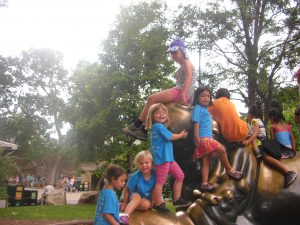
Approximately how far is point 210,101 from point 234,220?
139 centimetres

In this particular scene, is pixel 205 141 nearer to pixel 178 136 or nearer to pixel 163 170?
pixel 178 136

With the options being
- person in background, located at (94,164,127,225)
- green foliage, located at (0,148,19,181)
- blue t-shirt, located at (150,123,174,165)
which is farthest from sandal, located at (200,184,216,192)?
green foliage, located at (0,148,19,181)

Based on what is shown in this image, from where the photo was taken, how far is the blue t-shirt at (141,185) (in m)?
4.29

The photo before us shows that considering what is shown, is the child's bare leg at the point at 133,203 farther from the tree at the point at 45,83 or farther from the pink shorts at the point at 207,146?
the tree at the point at 45,83

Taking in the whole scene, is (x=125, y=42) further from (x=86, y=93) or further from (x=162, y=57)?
(x=86, y=93)

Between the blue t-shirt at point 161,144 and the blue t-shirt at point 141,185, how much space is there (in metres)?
0.22

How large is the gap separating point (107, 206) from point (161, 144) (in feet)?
3.28

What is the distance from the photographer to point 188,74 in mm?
5203

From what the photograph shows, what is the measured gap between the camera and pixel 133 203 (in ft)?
13.2

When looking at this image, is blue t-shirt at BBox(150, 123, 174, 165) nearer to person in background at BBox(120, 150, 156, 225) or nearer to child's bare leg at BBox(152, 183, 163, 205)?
person in background at BBox(120, 150, 156, 225)

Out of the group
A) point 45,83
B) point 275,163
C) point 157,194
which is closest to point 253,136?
point 275,163

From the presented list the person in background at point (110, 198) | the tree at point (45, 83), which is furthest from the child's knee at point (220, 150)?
the tree at point (45, 83)

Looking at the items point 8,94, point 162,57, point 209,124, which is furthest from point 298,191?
point 8,94

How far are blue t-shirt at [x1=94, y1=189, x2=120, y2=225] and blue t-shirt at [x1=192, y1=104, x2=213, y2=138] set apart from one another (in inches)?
53.1
